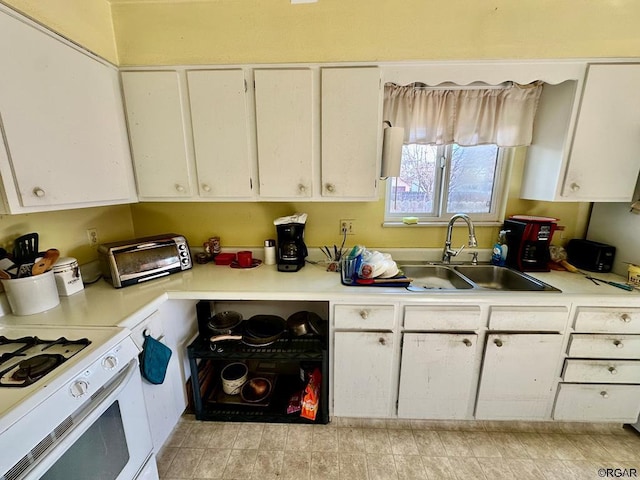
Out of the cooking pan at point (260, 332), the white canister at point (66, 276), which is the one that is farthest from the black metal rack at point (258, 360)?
the white canister at point (66, 276)

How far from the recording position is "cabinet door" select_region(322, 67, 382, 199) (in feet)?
4.70

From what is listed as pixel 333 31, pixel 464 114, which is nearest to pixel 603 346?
pixel 464 114

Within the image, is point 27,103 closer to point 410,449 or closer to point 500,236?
point 410,449

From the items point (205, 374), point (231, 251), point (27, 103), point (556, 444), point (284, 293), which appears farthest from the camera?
point (231, 251)

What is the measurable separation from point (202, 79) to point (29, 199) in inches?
39.3

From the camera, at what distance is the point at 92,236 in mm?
1588

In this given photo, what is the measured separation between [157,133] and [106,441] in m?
1.49

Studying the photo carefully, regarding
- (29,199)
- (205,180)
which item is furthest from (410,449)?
(29,199)

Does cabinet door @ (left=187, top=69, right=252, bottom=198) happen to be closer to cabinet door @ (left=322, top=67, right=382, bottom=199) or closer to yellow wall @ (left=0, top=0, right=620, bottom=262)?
yellow wall @ (left=0, top=0, right=620, bottom=262)

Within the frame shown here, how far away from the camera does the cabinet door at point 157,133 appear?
1467 millimetres

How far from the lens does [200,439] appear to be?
1.52 metres

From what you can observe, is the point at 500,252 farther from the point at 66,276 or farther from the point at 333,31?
the point at 66,276

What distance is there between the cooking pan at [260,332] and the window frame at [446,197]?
1051 mm

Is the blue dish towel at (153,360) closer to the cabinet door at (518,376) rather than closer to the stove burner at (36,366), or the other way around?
the stove burner at (36,366)
